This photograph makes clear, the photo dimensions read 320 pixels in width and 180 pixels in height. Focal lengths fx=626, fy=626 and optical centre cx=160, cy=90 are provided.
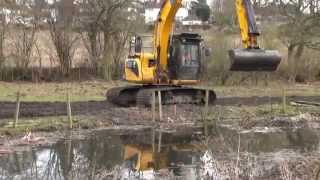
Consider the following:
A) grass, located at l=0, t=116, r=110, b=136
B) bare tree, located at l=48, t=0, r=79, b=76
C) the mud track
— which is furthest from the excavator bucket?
bare tree, located at l=48, t=0, r=79, b=76

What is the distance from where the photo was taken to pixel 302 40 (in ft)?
122

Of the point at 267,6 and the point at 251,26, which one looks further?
the point at 267,6

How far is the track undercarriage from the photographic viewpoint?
2289 cm

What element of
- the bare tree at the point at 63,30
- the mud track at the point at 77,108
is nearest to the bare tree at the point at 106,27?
the bare tree at the point at 63,30

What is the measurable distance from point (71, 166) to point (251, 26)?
305 inches

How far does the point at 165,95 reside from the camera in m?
22.9

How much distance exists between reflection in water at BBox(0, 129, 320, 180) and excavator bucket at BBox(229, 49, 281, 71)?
193 centimetres

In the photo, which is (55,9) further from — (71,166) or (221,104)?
(71,166)

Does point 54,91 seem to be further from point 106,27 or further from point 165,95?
point 106,27

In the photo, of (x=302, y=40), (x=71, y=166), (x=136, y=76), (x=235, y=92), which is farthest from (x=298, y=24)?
(x=71, y=166)

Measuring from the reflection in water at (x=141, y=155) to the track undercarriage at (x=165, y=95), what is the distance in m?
4.80

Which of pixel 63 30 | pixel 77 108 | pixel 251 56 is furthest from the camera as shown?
pixel 63 30

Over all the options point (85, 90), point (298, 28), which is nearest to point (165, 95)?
point (85, 90)

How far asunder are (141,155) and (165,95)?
8.05 m
